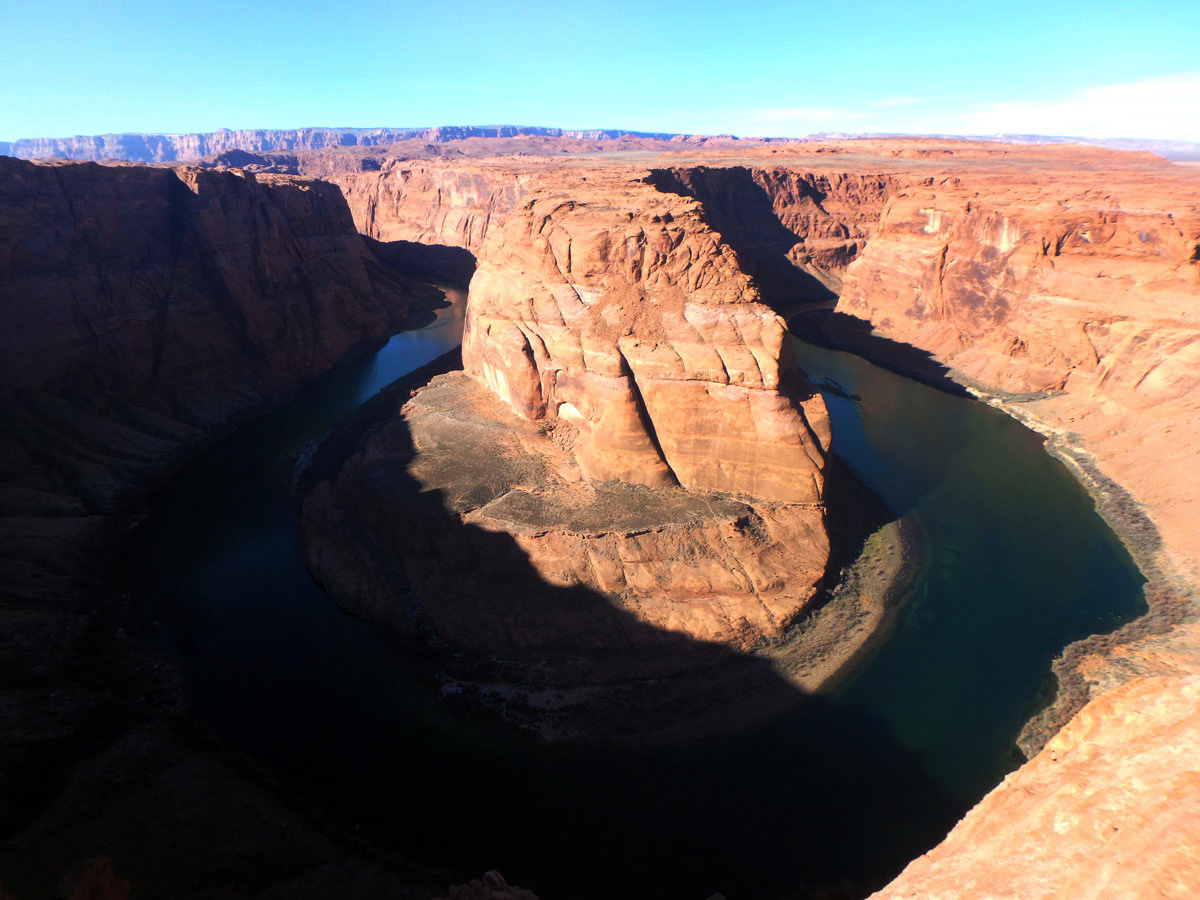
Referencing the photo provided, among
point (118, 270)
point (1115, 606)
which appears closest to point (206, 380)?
point (118, 270)

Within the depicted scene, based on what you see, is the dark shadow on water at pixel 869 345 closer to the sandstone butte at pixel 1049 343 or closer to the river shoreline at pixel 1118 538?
the river shoreline at pixel 1118 538

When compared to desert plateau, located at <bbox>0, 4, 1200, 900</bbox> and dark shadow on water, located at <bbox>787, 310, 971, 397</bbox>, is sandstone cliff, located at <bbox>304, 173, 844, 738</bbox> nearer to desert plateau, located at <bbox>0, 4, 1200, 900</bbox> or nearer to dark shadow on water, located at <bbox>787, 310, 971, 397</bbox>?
desert plateau, located at <bbox>0, 4, 1200, 900</bbox>

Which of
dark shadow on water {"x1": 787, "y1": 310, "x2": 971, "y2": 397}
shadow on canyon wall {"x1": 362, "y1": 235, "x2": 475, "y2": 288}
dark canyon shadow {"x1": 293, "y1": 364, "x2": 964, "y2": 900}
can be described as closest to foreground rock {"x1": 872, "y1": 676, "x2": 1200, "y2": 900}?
dark canyon shadow {"x1": 293, "y1": 364, "x2": 964, "y2": 900}

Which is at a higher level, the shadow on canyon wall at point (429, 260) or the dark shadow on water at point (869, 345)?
the shadow on canyon wall at point (429, 260)

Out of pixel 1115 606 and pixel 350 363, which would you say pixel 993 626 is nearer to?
pixel 1115 606

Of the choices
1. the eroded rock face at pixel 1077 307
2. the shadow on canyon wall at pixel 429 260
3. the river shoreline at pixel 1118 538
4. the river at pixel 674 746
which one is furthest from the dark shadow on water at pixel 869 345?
the shadow on canyon wall at pixel 429 260

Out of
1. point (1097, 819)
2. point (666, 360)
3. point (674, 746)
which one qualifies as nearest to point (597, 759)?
point (674, 746)

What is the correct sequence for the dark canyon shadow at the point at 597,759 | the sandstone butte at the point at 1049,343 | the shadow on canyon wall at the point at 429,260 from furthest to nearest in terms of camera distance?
the shadow on canyon wall at the point at 429,260 → the dark canyon shadow at the point at 597,759 → the sandstone butte at the point at 1049,343
